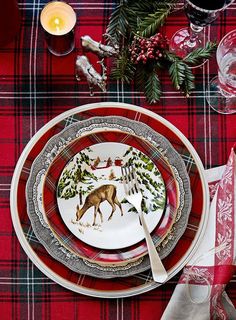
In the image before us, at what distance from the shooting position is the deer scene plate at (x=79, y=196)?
1.20 metres

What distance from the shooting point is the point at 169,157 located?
1.22 metres

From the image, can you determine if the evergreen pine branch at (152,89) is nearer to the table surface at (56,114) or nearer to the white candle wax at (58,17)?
the table surface at (56,114)

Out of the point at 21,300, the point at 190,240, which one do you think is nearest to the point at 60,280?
the point at 21,300

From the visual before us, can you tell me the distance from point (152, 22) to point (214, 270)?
43 centimetres

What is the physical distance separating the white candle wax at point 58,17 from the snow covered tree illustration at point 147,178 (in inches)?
9.4

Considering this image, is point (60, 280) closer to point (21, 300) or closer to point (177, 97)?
point (21, 300)

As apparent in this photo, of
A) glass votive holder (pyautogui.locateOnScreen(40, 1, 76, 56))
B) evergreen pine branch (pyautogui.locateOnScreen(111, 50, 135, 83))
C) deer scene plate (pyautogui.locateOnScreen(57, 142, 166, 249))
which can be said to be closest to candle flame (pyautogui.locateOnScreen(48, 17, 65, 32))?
glass votive holder (pyautogui.locateOnScreen(40, 1, 76, 56))

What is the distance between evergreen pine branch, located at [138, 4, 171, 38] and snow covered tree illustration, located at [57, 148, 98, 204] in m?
0.22

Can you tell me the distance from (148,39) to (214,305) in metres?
0.45

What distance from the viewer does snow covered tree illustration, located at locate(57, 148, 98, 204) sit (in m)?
1.21

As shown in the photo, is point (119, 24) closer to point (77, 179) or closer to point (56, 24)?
point (56, 24)

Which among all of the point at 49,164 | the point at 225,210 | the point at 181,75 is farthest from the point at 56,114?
the point at 225,210

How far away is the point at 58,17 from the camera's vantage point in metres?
1.28

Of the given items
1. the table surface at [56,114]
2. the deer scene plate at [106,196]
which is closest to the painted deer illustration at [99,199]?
the deer scene plate at [106,196]
